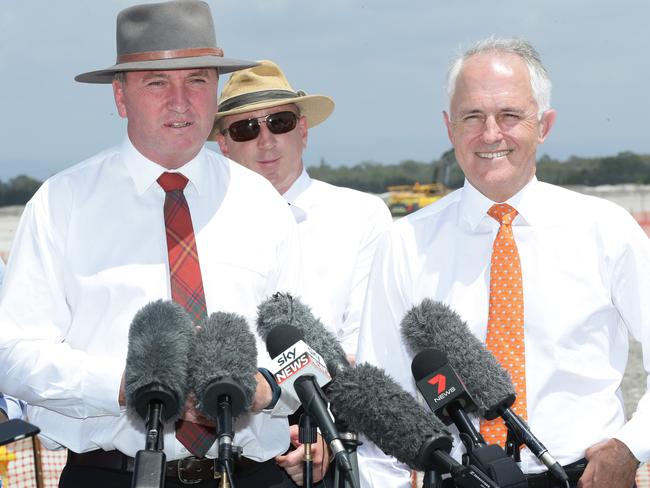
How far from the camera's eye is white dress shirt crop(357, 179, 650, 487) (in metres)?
3.58

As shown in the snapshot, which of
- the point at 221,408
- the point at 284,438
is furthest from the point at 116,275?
the point at 221,408

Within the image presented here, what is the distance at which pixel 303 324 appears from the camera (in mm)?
2893

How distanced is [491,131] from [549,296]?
73 centimetres

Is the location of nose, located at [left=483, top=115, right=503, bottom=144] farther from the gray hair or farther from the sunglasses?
the sunglasses

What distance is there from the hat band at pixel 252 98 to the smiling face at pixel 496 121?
2410 mm

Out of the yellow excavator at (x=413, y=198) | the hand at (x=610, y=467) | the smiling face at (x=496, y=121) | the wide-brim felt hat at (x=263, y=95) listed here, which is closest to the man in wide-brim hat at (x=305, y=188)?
the wide-brim felt hat at (x=263, y=95)

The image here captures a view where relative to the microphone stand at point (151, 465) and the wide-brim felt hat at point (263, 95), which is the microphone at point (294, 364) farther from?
the wide-brim felt hat at point (263, 95)

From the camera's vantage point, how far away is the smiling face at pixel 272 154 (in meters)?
5.90

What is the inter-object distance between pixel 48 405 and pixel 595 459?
6.89ft

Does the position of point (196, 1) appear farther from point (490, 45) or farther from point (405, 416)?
point (405, 416)

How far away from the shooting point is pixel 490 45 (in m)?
3.93

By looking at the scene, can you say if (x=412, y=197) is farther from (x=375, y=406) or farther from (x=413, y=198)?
(x=375, y=406)

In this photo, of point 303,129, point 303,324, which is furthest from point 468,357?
point 303,129

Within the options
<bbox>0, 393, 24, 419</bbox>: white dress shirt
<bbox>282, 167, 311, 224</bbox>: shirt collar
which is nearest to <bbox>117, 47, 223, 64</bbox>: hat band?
<bbox>0, 393, 24, 419</bbox>: white dress shirt
